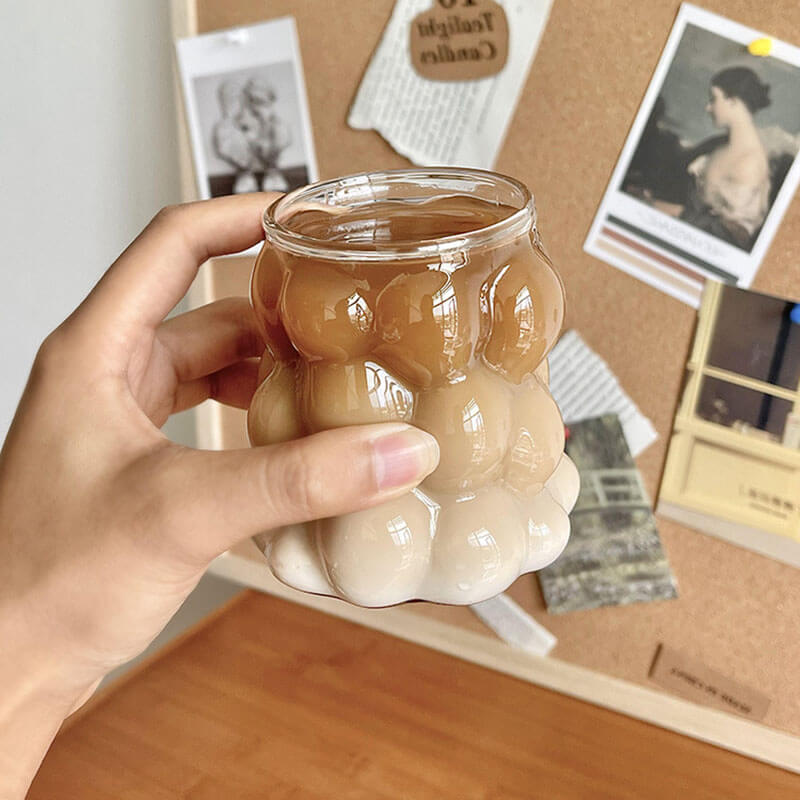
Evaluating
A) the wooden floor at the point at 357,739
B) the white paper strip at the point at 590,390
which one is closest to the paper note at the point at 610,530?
the white paper strip at the point at 590,390

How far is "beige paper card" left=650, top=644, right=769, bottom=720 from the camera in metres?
0.71

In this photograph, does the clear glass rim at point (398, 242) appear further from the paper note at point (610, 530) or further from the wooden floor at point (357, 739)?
the wooden floor at point (357, 739)

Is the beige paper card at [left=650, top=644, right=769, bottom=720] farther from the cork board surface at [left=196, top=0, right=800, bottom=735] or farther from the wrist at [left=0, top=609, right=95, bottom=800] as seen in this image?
the wrist at [left=0, top=609, right=95, bottom=800]

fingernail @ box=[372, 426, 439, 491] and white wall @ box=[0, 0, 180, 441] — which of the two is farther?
white wall @ box=[0, 0, 180, 441]

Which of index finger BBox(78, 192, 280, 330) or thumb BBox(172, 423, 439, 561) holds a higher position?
index finger BBox(78, 192, 280, 330)

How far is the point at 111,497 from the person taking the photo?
1.37ft

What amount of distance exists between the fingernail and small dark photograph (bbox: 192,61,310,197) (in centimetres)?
46

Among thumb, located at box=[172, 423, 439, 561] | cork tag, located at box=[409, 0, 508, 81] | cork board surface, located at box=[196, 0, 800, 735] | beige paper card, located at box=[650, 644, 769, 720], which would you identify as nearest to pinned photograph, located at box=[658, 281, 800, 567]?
cork board surface, located at box=[196, 0, 800, 735]

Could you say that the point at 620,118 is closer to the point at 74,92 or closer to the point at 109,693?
the point at 74,92

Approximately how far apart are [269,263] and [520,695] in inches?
21.1

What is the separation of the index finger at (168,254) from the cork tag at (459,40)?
22 cm

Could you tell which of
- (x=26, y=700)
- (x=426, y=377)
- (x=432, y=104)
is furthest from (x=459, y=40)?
(x=26, y=700)

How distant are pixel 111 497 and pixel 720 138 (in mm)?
452

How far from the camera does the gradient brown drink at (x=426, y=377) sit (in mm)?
372
